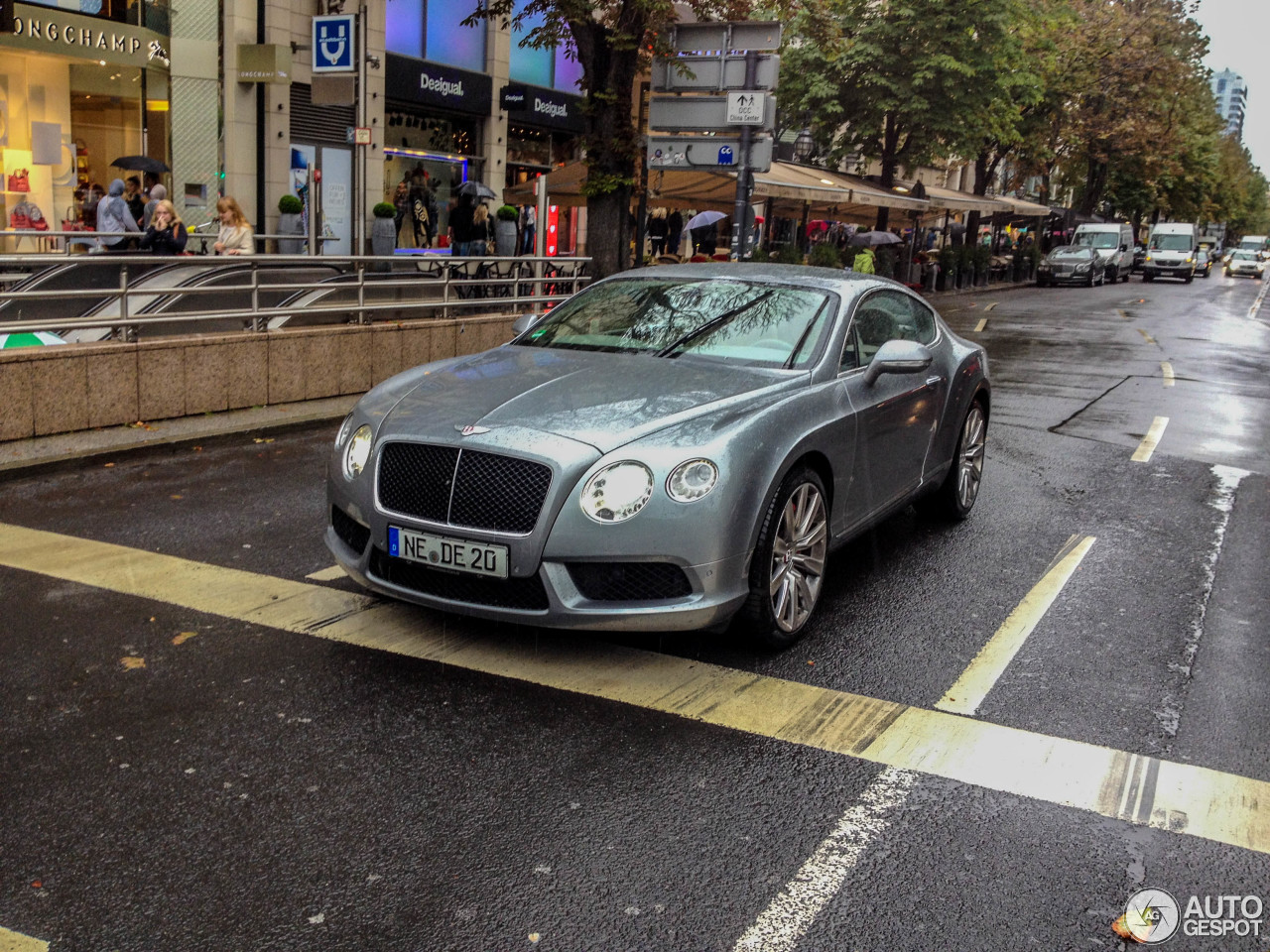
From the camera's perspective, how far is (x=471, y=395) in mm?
5055

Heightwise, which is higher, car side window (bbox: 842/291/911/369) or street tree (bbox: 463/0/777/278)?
street tree (bbox: 463/0/777/278)

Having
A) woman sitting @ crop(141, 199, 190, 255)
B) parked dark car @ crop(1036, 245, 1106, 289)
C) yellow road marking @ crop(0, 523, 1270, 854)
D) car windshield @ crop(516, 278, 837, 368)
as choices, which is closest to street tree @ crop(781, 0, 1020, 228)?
parked dark car @ crop(1036, 245, 1106, 289)

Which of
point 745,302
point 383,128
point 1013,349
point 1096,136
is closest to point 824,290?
point 745,302

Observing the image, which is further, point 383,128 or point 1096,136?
point 1096,136

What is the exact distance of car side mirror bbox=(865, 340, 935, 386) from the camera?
564cm

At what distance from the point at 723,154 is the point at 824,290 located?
928 cm

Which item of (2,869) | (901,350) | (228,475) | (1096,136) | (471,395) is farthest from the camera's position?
(1096,136)

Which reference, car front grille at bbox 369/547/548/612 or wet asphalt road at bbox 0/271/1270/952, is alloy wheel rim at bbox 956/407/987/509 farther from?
car front grille at bbox 369/547/548/612

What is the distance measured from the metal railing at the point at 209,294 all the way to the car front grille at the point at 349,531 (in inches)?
175

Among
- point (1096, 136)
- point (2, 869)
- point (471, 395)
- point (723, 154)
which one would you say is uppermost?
point (1096, 136)

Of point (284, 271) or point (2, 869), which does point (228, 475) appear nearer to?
point (284, 271)

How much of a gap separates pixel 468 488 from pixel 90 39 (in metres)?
19.7

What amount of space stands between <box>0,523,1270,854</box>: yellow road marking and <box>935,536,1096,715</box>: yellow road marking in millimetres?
188

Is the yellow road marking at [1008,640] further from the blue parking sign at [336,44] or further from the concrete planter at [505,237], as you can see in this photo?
the concrete planter at [505,237]
